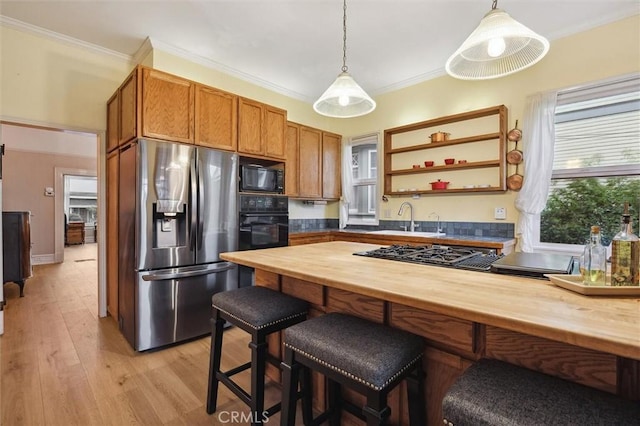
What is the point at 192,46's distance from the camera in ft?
10.2

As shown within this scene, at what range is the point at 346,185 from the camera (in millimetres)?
4617

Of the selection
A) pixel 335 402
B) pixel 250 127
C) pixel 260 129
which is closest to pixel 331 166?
→ pixel 260 129

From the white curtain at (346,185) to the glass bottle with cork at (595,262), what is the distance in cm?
366

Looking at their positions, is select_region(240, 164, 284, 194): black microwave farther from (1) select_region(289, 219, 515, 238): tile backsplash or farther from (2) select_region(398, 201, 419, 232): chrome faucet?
(2) select_region(398, 201, 419, 232): chrome faucet

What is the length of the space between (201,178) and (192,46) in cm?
148

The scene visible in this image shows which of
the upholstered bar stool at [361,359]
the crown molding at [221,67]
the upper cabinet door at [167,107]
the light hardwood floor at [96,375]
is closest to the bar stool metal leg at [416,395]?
the upholstered bar stool at [361,359]

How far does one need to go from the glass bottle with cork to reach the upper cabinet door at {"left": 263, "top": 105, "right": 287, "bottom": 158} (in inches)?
113

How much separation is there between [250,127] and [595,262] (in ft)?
9.58

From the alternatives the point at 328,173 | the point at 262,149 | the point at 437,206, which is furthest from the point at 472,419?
the point at 328,173

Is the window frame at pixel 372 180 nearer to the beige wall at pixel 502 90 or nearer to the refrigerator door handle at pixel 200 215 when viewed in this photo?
the beige wall at pixel 502 90

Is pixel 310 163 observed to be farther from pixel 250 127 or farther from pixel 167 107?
pixel 167 107

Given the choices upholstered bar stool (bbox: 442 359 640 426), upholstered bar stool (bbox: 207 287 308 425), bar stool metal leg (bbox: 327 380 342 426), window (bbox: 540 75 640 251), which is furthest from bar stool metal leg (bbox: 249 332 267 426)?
window (bbox: 540 75 640 251)

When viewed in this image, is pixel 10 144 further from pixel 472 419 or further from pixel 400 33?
pixel 472 419

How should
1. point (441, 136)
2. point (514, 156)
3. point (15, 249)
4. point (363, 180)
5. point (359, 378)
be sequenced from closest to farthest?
1. point (359, 378)
2. point (514, 156)
3. point (441, 136)
4. point (15, 249)
5. point (363, 180)
